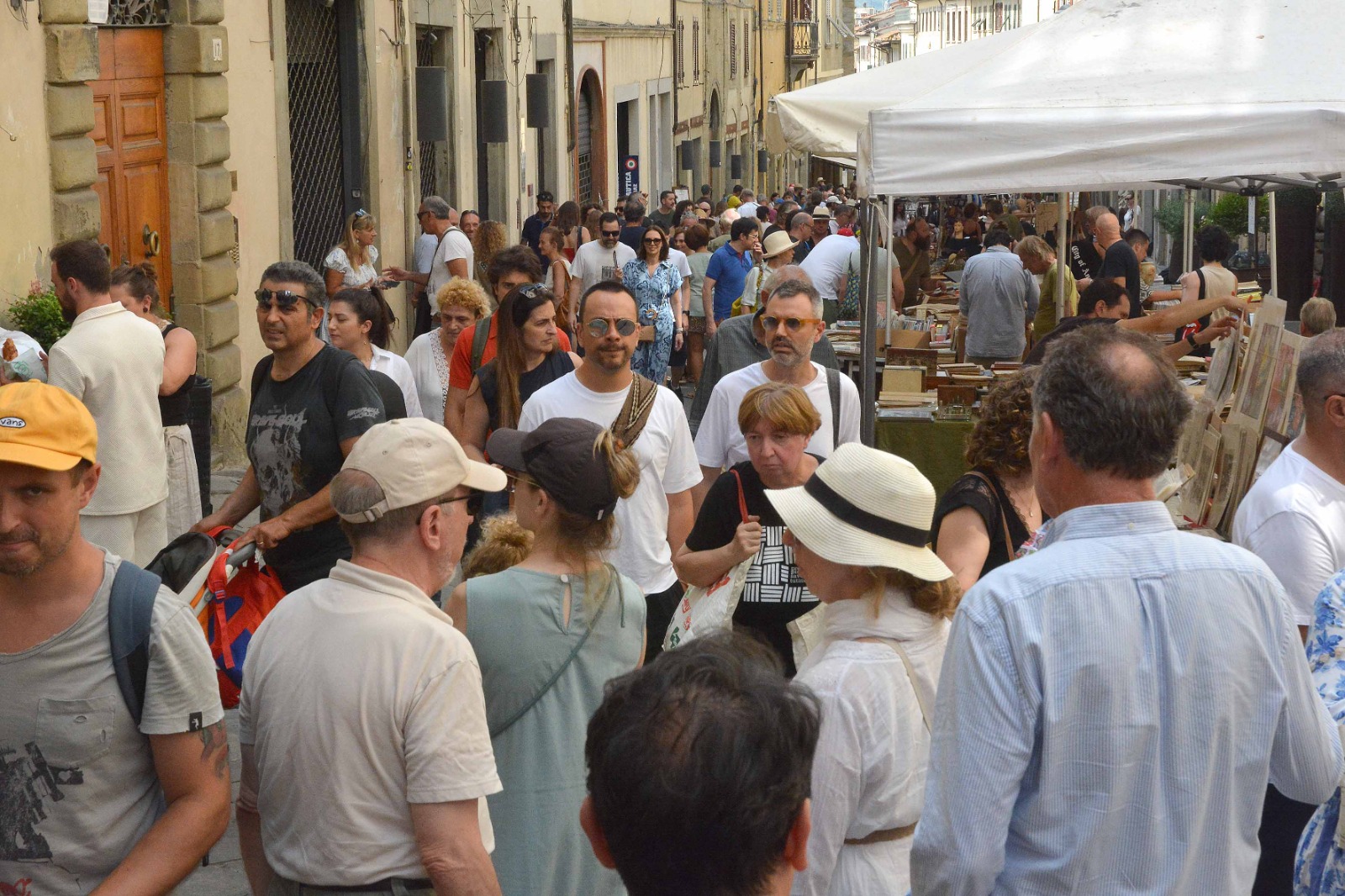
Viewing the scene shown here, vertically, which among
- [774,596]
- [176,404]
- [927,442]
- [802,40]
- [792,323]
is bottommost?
[927,442]

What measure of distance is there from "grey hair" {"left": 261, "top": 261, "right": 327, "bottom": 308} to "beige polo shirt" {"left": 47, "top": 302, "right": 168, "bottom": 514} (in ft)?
3.62

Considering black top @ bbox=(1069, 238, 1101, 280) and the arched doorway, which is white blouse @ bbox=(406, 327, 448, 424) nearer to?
black top @ bbox=(1069, 238, 1101, 280)

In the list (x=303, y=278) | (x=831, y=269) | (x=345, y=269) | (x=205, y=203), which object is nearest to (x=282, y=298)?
(x=303, y=278)

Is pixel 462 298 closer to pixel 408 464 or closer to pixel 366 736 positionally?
pixel 408 464

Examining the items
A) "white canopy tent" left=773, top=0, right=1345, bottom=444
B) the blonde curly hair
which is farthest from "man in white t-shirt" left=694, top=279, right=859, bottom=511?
the blonde curly hair

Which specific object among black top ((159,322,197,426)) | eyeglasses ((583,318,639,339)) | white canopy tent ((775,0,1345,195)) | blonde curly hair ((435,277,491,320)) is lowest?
A: black top ((159,322,197,426))

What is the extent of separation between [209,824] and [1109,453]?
1511mm

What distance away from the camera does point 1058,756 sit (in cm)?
215

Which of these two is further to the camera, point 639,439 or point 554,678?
point 639,439

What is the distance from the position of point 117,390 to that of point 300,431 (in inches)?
58.8

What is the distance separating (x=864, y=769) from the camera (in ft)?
8.39

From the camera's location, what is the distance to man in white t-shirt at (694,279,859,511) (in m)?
5.22

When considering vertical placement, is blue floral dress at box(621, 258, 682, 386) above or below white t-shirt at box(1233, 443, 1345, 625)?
below

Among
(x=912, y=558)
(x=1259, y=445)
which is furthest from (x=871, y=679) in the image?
(x=1259, y=445)
